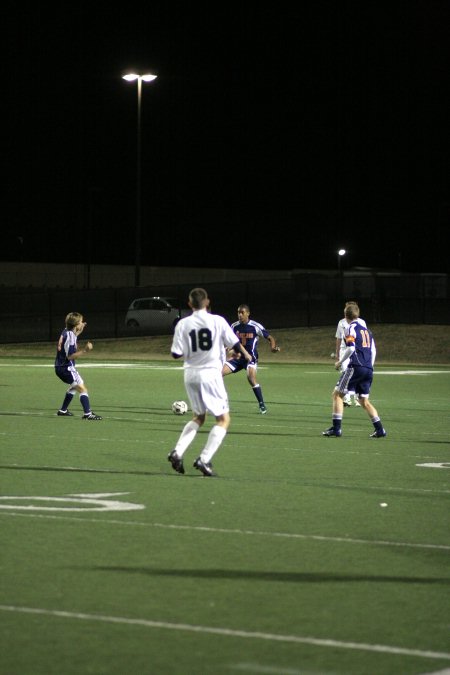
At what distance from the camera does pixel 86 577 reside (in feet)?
27.2

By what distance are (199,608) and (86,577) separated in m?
1.10

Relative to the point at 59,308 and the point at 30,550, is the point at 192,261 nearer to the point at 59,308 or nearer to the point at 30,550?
the point at 59,308

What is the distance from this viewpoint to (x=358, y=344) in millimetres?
18500

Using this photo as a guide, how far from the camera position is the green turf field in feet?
21.4

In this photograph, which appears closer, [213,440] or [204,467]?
[213,440]

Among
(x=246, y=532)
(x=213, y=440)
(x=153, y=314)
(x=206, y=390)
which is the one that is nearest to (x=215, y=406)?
(x=206, y=390)

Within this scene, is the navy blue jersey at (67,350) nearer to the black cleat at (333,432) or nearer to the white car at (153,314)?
the black cleat at (333,432)

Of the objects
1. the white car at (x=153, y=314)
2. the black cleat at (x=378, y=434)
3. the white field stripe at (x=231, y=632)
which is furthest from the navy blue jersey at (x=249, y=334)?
the white car at (x=153, y=314)

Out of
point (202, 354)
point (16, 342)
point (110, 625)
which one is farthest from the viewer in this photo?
point (16, 342)

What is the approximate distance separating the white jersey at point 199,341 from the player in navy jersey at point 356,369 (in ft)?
17.3

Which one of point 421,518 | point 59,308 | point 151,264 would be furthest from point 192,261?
point 421,518

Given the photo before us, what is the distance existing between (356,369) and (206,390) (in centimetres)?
560

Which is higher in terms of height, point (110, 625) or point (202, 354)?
point (202, 354)

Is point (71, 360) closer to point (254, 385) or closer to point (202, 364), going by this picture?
point (254, 385)
